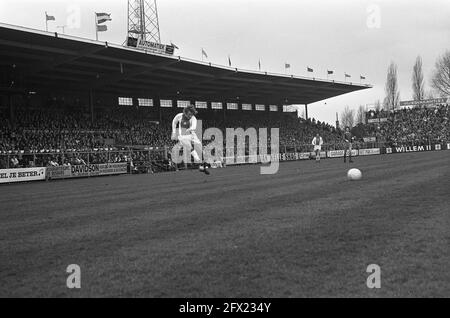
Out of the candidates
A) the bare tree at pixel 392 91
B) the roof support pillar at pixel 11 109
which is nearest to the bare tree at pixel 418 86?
the bare tree at pixel 392 91

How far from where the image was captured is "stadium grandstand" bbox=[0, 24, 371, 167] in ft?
123

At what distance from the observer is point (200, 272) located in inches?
206

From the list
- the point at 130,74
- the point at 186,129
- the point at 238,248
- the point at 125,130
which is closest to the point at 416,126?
the point at 125,130

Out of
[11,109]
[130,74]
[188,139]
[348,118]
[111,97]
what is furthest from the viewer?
[348,118]

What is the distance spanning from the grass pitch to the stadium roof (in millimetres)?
28101

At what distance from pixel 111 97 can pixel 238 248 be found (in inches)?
2211

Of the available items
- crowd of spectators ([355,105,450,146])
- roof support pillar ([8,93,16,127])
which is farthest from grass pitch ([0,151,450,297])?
crowd of spectators ([355,105,450,146])

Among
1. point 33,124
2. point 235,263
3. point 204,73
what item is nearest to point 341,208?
point 235,263

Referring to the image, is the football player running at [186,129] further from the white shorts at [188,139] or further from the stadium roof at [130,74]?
the stadium roof at [130,74]

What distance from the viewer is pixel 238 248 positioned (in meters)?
6.34

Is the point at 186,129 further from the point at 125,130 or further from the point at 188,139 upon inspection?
the point at 125,130

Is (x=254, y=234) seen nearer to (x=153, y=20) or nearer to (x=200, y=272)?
(x=200, y=272)

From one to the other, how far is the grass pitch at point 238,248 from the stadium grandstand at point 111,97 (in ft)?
83.3
